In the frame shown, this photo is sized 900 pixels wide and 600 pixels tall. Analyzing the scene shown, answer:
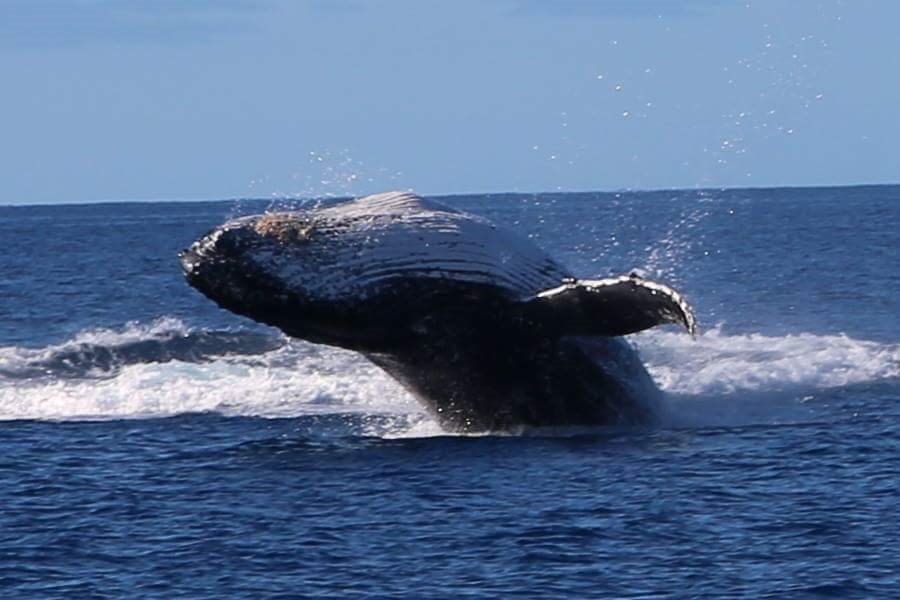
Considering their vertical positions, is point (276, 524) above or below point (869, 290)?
below

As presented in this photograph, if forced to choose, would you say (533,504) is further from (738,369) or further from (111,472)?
(738,369)

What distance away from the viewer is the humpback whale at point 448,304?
16.8 metres

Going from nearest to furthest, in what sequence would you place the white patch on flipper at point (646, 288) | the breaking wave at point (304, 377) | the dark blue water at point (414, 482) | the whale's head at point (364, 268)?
the dark blue water at point (414, 482) < the white patch on flipper at point (646, 288) < the whale's head at point (364, 268) < the breaking wave at point (304, 377)

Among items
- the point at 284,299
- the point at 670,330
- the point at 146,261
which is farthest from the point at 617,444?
the point at 146,261

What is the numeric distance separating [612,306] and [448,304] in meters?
1.65

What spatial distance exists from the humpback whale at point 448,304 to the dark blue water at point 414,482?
1.39 feet

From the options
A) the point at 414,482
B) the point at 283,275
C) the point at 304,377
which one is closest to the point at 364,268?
the point at 283,275

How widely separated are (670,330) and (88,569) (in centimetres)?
1601

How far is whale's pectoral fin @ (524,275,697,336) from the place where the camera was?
655 inches

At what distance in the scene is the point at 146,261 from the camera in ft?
264

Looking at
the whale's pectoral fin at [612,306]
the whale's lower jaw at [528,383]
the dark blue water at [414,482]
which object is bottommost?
the dark blue water at [414,482]

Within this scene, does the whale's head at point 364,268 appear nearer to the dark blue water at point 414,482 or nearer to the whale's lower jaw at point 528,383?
the whale's lower jaw at point 528,383

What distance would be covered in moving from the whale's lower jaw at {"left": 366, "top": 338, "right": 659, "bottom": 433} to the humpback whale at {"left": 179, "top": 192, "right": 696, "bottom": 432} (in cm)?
2

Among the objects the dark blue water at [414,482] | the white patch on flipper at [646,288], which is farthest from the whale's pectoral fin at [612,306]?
the dark blue water at [414,482]
